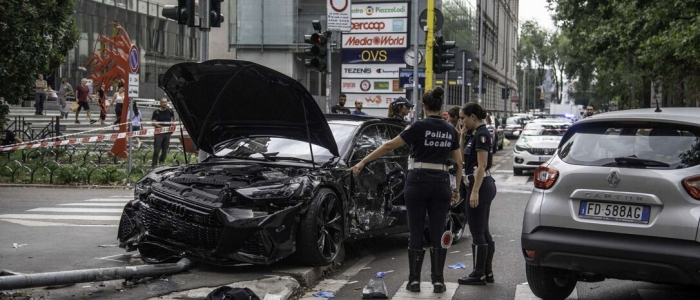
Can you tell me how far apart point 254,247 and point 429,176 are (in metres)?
1.75

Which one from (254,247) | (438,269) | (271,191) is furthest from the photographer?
(271,191)

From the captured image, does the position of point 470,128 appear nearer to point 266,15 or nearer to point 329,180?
point 329,180

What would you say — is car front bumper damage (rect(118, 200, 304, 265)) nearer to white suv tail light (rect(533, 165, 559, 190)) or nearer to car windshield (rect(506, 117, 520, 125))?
white suv tail light (rect(533, 165, 559, 190))

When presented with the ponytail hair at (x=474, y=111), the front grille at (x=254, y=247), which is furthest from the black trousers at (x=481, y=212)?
the front grille at (x=254, y=247)

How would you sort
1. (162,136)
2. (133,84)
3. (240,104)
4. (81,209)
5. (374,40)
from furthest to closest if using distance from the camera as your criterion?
(374,40), (162,136), (133,84), (81,209), (240,104)

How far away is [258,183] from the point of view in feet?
26.5

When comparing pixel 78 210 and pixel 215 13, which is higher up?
pixel 215 13

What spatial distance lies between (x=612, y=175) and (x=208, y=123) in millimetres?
4623

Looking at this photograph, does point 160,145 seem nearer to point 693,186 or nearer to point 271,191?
point 271,191

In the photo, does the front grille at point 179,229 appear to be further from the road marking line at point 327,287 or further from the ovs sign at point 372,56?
the ovs sign at point 372,56

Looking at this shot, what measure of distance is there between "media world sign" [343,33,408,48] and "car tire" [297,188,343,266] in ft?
101

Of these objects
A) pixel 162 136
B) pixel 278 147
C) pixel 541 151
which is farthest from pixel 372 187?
pixel 541 151

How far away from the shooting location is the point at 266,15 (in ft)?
Result: 141

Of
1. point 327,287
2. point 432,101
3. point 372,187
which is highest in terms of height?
point 432,101
